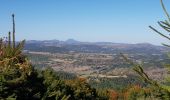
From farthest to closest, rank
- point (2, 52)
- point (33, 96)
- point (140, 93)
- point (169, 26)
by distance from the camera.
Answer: point (140, 93) → point (33, 96) → point (2, 52) → point (169, 26)

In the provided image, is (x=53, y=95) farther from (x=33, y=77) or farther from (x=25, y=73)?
(x=25, y=73)

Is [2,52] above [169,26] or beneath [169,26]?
beneath

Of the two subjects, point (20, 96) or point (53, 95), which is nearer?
point (20, 96)

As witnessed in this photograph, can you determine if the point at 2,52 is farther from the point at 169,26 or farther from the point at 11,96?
the point at 169,26

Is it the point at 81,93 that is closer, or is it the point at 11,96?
the point at 11,96

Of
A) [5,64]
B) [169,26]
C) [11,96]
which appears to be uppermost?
[169,26]

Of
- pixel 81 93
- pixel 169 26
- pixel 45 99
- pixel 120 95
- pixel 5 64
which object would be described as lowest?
pixel 120 95

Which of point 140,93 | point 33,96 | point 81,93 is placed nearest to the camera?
point 33,96

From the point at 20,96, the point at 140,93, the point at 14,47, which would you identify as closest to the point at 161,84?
the point at 14,47

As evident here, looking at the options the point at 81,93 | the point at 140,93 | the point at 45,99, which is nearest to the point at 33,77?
the point at 45,99
